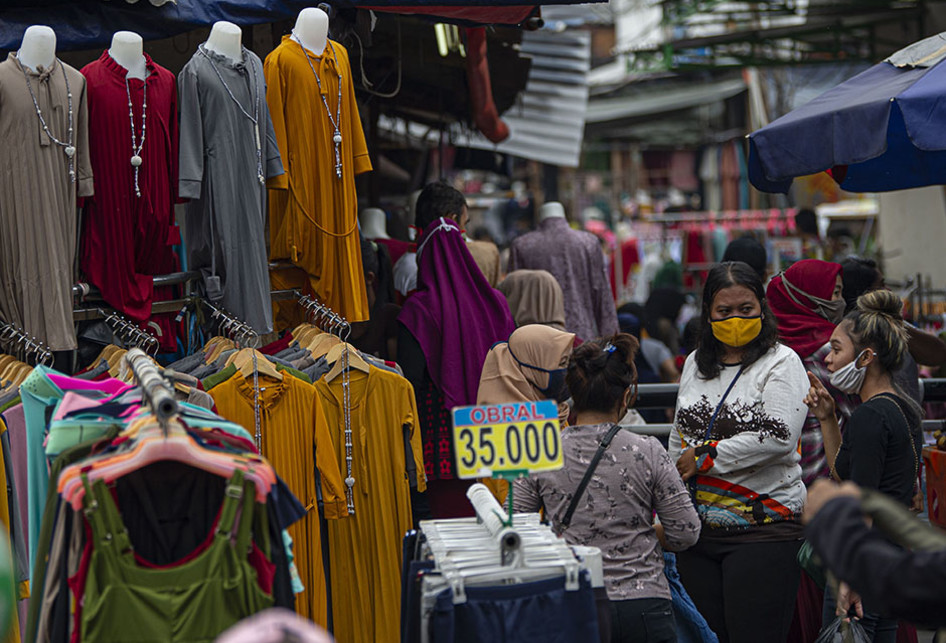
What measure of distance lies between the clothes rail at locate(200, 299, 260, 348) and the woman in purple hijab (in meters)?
0.96

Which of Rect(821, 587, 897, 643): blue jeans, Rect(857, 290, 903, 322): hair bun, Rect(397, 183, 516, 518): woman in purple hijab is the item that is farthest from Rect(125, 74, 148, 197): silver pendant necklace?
Rect(821, 587, 897, 643): blue jeans

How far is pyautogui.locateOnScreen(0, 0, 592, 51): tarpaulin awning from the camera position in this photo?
16.8ft

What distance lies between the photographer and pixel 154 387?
3.17 metres

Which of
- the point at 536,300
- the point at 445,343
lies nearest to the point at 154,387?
the point at 445,343

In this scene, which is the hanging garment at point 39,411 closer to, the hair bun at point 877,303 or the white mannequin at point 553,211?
the hair bun at point 877,303

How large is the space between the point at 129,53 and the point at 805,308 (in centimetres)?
344

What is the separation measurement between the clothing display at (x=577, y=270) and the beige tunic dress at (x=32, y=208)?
13.9 feet

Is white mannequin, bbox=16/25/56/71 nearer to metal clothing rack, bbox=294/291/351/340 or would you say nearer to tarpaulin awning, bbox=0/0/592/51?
tarpaulin awning, bbox=0/0/592/51

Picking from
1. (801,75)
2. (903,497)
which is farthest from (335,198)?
(801,75)

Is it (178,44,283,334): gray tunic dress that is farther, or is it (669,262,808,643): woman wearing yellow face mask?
(178,44,283,334): gray tunic dress

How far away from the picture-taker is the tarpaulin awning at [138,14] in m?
5.11

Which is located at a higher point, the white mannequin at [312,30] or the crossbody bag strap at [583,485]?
the white mannequin at [312,30]

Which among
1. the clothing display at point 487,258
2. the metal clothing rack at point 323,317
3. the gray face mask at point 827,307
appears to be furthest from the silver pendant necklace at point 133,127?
the gray face mask at point 827,307

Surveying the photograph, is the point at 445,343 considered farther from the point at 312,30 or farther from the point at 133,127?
the point at 133,127
